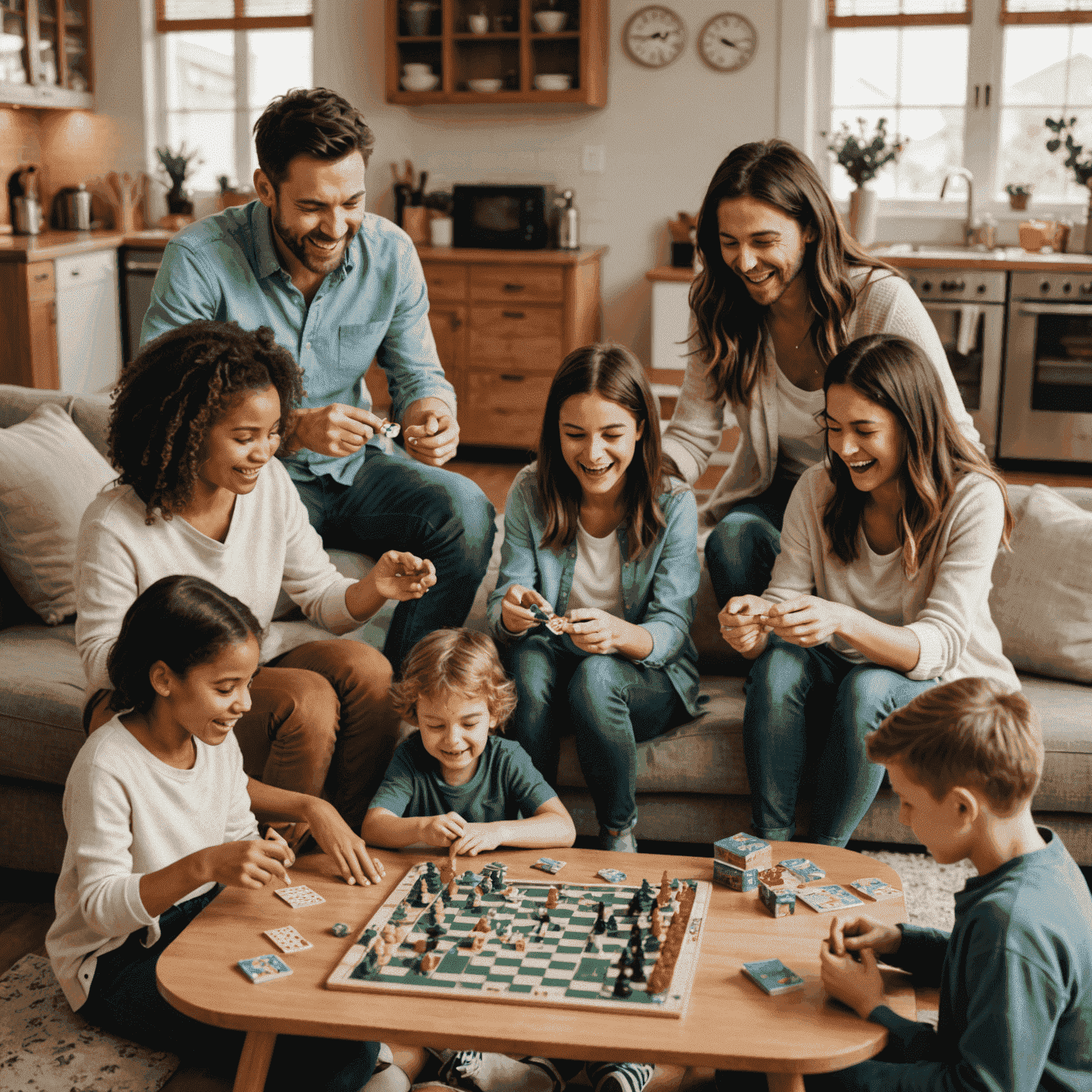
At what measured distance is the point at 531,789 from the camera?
6.67ft

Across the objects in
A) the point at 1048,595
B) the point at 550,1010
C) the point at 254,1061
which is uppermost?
the point at 1048,595

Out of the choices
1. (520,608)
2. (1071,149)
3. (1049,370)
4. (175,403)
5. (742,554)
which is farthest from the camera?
(1071,149)

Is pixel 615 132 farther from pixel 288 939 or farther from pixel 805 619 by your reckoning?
pixel 288 939

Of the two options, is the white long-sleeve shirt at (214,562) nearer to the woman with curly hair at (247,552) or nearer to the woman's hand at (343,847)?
the woman with curly hair at (247,552)

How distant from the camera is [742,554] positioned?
97.5 inches

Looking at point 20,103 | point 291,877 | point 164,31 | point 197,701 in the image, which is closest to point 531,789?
point 291,877

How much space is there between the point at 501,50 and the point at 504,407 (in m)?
1.71

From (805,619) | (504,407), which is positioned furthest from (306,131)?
(504,407)

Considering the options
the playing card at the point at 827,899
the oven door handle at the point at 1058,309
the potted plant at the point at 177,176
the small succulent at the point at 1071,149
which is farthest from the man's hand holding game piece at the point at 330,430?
the potted plant at the point at 177,176

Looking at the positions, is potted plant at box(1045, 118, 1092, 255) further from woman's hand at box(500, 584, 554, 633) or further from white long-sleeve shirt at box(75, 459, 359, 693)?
white long-sleeve shirt at box(75, 459, 359, 693)

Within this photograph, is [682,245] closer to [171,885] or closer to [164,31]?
[164,31]

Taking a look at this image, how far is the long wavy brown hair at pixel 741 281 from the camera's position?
7.80ft

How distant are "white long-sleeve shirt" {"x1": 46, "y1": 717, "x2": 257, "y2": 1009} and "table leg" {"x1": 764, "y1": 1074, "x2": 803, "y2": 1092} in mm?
817

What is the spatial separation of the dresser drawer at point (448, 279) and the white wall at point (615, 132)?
76 centimetres
